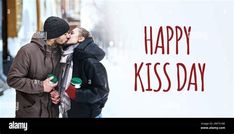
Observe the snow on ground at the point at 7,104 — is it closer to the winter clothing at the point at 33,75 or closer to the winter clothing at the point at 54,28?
the winter clothing at the point at 33,75

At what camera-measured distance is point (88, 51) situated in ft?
7.95

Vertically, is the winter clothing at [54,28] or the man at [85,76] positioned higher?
the winter clothing at [54,28]

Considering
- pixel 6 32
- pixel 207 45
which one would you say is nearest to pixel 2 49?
pixel 6 32

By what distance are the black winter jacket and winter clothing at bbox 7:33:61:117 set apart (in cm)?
8

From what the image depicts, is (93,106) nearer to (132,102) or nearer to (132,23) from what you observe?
(132,102)

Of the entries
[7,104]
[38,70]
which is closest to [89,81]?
[38,70]

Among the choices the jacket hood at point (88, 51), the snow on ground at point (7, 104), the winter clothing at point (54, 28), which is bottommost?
the snow on ground at point (7, 104)

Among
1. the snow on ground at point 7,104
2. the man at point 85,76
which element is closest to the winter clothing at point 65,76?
the man at point 85,76

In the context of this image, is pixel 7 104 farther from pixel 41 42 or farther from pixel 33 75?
pixel 41 42

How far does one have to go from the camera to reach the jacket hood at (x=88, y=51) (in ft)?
7.94

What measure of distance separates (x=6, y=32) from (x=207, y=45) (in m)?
0.86

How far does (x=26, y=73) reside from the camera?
93.7 inches

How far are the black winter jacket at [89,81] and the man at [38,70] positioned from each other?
3.1 inches
